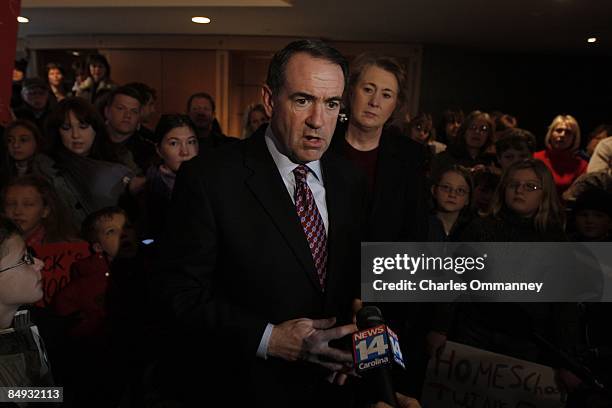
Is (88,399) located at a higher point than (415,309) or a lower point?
lower

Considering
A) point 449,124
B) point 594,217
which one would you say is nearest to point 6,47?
point 594,217

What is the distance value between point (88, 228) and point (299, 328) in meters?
1.39

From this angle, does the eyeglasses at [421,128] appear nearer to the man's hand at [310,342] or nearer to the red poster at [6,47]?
the red poster at [6,47]

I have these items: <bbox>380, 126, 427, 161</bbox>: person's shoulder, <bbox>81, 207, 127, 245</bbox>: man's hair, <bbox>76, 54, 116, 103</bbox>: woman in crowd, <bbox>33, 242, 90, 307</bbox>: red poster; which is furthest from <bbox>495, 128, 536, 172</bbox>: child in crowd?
<bbox>76, 54, 116, 103</bbox>: woman in crowd

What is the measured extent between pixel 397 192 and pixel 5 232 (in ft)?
3.75

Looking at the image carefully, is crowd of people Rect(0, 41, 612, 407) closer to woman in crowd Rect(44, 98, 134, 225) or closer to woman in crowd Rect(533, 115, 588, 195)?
woman in crowd Rect(44, 98, 134, 225)

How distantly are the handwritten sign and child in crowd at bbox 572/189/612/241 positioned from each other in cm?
93

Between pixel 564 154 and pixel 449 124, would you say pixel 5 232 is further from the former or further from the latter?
pixel 449 124

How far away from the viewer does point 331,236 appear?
1.14 m

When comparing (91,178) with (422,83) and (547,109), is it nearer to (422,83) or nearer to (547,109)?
(422,83)

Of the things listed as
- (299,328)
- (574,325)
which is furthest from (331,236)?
(574,325)

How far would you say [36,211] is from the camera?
6.78ft

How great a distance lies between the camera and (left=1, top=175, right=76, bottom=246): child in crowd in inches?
80.4

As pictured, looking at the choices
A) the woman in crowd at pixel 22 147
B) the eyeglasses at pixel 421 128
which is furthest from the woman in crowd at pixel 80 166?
the eyeglasses at pixel 421 128
